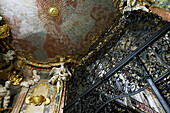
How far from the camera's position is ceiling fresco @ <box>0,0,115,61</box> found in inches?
213

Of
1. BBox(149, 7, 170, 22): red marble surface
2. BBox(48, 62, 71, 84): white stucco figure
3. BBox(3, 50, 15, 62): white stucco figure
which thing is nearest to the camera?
BBox(149, 7, 170, 22): red marble surface

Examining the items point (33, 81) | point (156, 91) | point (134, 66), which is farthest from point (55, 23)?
point (156, 91)

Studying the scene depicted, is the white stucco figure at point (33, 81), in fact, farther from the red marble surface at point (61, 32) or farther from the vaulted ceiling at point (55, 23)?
the red marble surface at point (61, 32)

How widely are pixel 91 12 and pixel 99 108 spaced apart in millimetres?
4182

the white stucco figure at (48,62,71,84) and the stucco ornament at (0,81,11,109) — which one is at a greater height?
the white stucco figure at (48,62,71,84)

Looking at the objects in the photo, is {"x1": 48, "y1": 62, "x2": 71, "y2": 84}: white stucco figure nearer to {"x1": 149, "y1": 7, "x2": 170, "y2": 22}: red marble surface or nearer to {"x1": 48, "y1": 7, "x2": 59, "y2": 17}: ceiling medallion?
{"x1": 48, "y1": 7, "x2": 59, "y2": 17}: ceiling medallion

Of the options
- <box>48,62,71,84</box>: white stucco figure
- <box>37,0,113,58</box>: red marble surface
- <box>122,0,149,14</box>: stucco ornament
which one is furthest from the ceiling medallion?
<box>122,0,149,14</box>: stucco ornament

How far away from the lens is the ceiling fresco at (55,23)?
213 inches

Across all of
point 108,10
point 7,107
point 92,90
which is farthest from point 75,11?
point 7,107

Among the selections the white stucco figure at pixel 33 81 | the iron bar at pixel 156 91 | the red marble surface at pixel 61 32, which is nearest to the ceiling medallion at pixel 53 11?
the red marble surface at pixel 61 32

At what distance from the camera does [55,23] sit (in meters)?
5.95

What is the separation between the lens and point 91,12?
5555 mm

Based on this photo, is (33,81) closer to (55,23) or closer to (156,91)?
(55,23)

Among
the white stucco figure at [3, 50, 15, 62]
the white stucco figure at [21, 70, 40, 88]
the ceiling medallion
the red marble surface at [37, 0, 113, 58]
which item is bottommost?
the white stucco figure at [21, 70, 40, 88]
